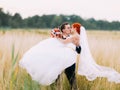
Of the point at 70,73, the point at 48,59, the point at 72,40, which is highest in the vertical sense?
the point at 72,40

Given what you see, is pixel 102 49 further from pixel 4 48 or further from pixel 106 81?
pixel 4 48

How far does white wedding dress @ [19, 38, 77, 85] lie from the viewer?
2.90 meters

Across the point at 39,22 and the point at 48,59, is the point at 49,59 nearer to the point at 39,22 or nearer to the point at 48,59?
the point at 48,59

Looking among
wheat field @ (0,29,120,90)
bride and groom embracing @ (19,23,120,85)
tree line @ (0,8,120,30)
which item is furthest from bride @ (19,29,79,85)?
tree line @ (0,8,120,30)

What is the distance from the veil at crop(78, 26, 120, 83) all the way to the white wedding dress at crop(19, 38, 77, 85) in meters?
0.08

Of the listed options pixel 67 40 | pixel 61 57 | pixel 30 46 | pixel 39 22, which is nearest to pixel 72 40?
pixel 67 40

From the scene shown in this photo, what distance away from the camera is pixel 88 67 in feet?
9.87

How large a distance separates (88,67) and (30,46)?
43 cm

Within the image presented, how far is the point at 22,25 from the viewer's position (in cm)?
330

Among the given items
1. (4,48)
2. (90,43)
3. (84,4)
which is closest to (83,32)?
(90,43)

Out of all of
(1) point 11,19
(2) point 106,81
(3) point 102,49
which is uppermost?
(1) point 11,19

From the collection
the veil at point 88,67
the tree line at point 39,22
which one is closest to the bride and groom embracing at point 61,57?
the veil at point 88,67

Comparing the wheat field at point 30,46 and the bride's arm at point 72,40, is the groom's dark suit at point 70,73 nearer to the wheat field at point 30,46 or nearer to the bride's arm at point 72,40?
the wheat field at point 30,46

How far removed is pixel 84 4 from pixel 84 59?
0.48 m
